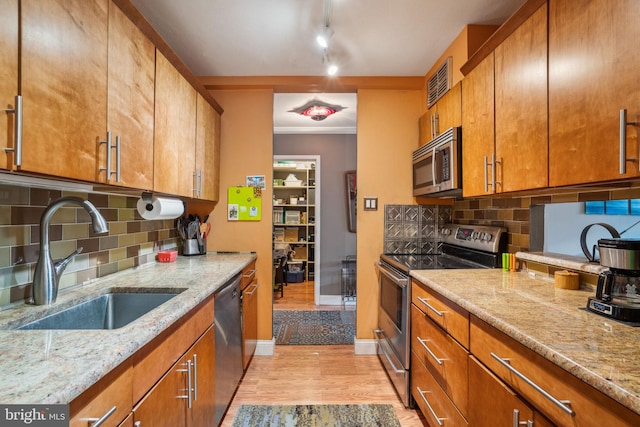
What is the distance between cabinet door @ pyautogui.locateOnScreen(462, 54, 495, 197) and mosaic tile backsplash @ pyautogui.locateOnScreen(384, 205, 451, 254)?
0.82 metres

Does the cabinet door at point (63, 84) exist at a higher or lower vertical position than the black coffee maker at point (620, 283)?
higher

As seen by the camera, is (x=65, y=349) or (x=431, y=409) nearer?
(x=65, y=349)

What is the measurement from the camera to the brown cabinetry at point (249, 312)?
223 cm

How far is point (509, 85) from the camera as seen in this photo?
1.49 metres

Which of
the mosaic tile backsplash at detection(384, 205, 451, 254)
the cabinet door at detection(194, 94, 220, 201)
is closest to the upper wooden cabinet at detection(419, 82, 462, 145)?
the mosaic tile backsplash at detection(384, 205, 451, 254)

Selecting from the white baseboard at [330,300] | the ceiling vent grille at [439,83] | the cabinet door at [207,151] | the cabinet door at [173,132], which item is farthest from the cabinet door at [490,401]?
the white baseboard at [330,300]

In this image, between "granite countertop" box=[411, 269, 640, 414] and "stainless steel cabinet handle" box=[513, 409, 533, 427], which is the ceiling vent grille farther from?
"stainless steel cabinet handle" box=[513, 409, 533, 427]

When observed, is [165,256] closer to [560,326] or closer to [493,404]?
[493,404]

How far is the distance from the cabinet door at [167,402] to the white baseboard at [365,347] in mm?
1767

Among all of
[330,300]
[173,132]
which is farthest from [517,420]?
[330,300]

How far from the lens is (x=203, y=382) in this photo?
1.43m

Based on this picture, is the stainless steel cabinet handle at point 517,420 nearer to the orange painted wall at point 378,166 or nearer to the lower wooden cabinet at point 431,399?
the lower wooden cabinet at point 431,399

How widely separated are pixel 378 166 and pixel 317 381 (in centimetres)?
182

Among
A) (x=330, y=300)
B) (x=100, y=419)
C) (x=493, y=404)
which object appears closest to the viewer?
(x=100, y=419)
